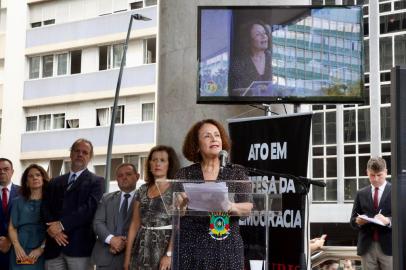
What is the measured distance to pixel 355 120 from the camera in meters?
22.8

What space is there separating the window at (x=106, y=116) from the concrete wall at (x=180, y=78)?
972 inches

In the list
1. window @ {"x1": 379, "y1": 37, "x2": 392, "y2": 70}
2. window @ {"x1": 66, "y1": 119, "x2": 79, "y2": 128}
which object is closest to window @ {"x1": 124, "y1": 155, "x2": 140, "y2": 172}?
window @ {"x1": 66, "y1": 119, "x2": 79, "y2": 128}

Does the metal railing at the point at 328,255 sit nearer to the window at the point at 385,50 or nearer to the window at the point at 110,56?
the window at the point at 385,50

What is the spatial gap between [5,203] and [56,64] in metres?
26.9

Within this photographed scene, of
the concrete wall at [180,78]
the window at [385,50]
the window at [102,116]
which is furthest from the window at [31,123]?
the concrete wall at [180,78]

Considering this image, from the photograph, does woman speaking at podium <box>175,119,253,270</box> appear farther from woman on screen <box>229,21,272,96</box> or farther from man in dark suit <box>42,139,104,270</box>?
man in dark suit <box>42,139,104,270</box>

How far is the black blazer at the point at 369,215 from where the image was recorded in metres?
5.63

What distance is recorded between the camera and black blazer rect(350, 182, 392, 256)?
18.5 feet

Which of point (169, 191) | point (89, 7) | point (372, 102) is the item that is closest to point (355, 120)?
point (372, 102)

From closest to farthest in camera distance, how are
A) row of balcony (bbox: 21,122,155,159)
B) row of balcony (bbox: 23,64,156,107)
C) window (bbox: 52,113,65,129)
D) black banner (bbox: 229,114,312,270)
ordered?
black banner (bbox: 229,114,312,270) < row of balcony (bbox: 21,122,155,159) < row of balcony (bbox: 23,64,156,107) < window (bbox: 52,113,65,129)

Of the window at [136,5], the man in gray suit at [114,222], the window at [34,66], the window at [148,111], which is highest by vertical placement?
the window at [136,5]

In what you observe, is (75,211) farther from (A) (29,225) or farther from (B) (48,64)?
(B) (48,64)

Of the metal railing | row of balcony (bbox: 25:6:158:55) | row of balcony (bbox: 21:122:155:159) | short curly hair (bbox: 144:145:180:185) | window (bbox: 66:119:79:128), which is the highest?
row of balcony (bbox: 25:6:158:55)

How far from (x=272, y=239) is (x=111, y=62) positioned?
88.2 ft
